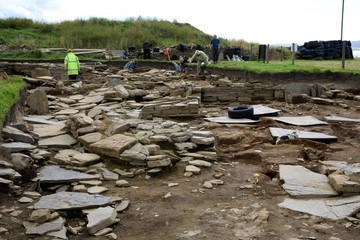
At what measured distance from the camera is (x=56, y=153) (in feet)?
19.0

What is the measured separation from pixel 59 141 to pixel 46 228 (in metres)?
3.16

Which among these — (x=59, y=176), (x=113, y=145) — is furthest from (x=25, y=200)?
(x=113, y=145)

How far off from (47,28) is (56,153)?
90.4 feet

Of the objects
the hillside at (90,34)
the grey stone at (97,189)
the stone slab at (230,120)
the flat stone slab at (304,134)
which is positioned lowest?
the grey stone at (97,189)

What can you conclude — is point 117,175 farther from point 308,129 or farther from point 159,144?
point 308,129

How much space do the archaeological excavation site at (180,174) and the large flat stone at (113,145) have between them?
0.02 metres

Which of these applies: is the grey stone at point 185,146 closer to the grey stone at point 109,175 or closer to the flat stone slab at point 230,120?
the grey stone at point 109,175

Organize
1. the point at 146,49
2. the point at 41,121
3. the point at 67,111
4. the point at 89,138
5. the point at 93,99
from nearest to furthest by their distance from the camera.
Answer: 1. the point at 89,138
2. the point at 41,121
3. the point at 67,111
4. the point at 93,99
5. the point at 146,49

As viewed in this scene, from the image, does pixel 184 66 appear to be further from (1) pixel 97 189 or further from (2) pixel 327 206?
(2) pixel 327 206

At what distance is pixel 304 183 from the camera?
179 inches

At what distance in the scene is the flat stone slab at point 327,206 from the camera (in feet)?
11.8

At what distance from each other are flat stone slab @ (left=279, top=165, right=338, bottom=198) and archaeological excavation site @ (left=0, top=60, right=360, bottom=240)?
13 millimetres

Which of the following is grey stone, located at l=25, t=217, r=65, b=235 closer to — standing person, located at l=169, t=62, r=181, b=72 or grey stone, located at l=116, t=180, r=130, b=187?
grey stone, located at l=116, t=180, r=130, b=187

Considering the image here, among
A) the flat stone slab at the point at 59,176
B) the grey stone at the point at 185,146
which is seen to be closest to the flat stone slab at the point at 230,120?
the grey stone at the point at 185,146
